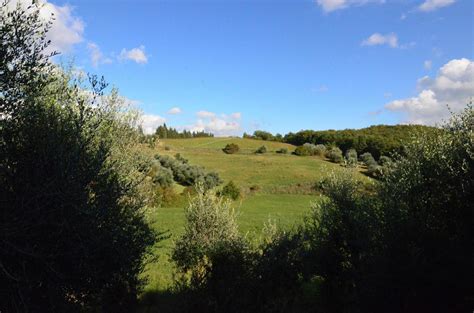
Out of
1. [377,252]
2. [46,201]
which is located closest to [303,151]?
[377,252]

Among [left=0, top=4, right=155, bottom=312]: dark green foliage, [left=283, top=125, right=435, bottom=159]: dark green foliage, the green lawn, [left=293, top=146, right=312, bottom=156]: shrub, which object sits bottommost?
the green lawn

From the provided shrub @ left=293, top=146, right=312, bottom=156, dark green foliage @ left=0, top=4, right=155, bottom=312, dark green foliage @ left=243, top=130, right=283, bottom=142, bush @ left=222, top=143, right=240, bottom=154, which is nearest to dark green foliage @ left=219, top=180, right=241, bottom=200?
shrub @ left=293, top=146, right=312, bottom=156

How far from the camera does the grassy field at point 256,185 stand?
3430 centimetres

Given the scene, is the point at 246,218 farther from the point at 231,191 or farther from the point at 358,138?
the point at 358,138

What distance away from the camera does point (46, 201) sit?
768cm

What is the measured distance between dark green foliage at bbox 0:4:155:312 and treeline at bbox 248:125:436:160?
5859 cm

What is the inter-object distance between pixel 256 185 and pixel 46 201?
66.2 meters

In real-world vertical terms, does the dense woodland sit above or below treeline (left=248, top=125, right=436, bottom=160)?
below

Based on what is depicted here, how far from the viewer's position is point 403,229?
11750 mm

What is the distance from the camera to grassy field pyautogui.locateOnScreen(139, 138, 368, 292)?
113ft

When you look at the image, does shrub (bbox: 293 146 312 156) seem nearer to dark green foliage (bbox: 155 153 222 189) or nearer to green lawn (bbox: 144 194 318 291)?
green lawn (bbox: 144 194 318 291)

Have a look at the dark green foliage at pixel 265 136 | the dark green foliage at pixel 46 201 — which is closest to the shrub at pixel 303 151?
the dark green foliage at pixel 265 136

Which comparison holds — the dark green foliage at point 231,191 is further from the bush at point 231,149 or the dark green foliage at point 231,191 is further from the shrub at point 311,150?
the bush at point 231,149

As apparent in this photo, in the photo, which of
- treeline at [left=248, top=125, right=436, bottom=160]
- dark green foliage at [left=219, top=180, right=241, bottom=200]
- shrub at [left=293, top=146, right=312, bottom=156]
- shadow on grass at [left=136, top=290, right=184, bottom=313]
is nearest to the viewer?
shadow on grass at [left=136, top=290, right=184, bottom=313]
